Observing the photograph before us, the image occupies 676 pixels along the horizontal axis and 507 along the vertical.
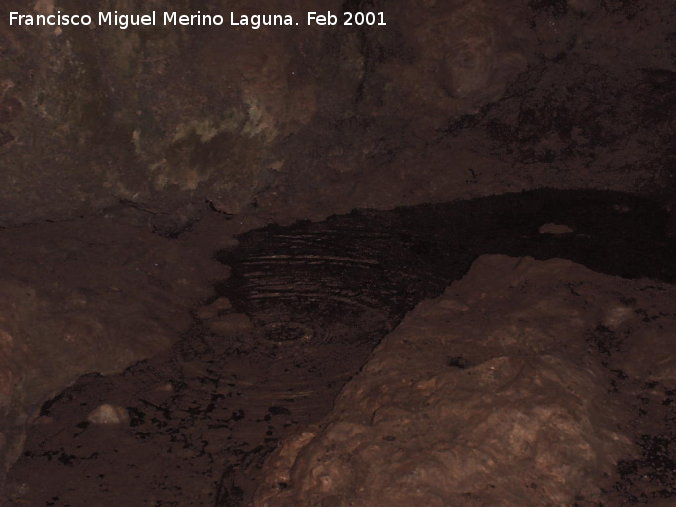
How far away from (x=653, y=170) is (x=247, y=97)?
211 centimetres

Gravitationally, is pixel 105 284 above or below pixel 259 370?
above

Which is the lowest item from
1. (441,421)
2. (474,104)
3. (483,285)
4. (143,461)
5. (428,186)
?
(143,461)

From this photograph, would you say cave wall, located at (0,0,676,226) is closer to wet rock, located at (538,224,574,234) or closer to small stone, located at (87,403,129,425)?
wet rock, located at (538,224,574,234)

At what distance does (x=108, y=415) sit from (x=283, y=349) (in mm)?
691

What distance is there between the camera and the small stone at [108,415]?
2.65 meters

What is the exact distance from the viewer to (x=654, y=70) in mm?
4055

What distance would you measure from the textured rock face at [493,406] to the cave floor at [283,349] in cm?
12

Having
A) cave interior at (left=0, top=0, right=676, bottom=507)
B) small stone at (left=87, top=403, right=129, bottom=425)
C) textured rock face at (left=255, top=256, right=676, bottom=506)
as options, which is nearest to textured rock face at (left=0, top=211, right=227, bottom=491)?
cave interior at (left=0, top=0, right=676, bottom=507)

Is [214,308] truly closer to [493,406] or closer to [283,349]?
[283,349]

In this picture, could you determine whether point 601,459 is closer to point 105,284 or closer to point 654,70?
point 105,284

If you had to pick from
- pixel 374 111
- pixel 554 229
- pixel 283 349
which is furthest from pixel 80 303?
pixel 554 229

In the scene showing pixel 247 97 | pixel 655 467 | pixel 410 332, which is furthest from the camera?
pixel 247 97

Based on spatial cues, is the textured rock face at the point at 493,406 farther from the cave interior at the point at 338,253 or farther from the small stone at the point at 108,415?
the small stone at the point at 108,415

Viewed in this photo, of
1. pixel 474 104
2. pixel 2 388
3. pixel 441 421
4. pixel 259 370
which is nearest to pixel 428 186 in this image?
pixel 474 104
